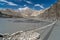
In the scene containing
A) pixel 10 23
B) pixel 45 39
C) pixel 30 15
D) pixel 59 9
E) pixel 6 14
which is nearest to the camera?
pixel 45 39

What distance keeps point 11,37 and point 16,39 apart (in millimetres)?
185

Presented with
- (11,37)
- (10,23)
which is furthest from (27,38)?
(10,23)

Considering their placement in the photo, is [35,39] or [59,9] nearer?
[35,39]

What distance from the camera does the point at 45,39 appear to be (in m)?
5.35

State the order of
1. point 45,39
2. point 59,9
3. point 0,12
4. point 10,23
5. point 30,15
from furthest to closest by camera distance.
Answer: point 59,9
point 10,23
point 30,15
point 0,12
point 45,39

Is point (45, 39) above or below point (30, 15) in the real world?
below

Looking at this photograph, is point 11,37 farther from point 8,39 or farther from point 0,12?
point 0,12

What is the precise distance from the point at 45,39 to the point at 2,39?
119 cm

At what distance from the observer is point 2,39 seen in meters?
5.08

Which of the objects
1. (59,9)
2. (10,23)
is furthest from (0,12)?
(59,9)

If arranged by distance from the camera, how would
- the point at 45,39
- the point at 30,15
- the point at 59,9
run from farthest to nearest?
the point at 59,9, the point at 30,15, the point at 45,39

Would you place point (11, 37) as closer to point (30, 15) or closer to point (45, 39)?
point (45, 39)

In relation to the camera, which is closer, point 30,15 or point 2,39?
point 2,39

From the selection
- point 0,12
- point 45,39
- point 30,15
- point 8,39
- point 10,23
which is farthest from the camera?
point 10,23
